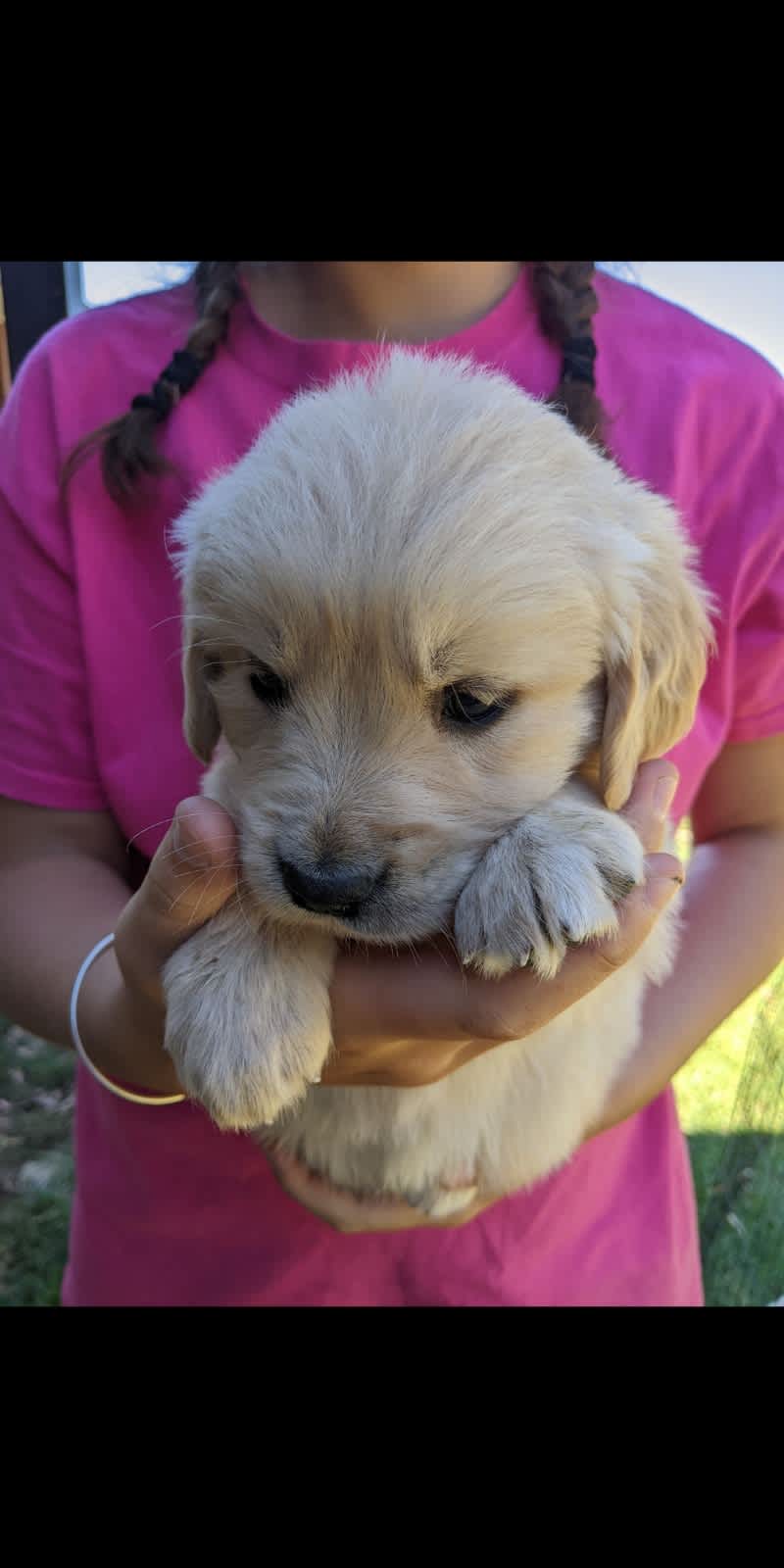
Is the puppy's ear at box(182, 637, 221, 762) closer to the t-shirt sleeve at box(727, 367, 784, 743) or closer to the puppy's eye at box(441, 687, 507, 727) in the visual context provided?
the puppy's eye at box(441, 687, 507, 727)

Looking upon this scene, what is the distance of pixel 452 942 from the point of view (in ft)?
4.82

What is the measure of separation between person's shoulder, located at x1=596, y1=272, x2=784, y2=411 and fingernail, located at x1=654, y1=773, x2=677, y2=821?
1030 millimetres

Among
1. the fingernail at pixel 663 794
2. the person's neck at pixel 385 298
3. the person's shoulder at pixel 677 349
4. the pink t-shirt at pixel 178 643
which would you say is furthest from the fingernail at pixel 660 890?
the person's neck at pixel 385 298

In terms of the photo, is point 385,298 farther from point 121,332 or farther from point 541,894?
point 541,894

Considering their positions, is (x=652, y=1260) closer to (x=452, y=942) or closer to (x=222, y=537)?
(x=452, y=942)

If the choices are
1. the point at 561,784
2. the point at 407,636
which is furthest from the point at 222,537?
the point at 561,784

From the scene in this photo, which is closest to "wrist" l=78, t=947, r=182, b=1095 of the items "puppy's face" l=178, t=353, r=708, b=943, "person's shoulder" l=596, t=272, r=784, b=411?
"puppy's face" l=178, t=353, r=708, b=943

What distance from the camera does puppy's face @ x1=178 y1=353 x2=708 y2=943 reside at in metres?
1.35

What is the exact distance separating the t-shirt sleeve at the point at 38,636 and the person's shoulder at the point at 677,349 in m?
1.31

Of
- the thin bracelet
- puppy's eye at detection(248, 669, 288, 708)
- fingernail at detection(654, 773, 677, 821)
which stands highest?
puppy's eye at detection(248, 669, 288, 708)

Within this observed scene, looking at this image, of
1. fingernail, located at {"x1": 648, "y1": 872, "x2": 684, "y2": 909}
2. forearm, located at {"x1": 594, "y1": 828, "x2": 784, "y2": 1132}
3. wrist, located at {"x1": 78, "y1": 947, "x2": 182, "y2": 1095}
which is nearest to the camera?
fingernail, located at {"x1": 648, "y1": 872, "x2": 684, "y2": 909}

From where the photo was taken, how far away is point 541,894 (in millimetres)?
1356

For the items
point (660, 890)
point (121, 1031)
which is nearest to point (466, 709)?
point (660, 890)

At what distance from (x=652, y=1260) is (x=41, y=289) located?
11.0ft
